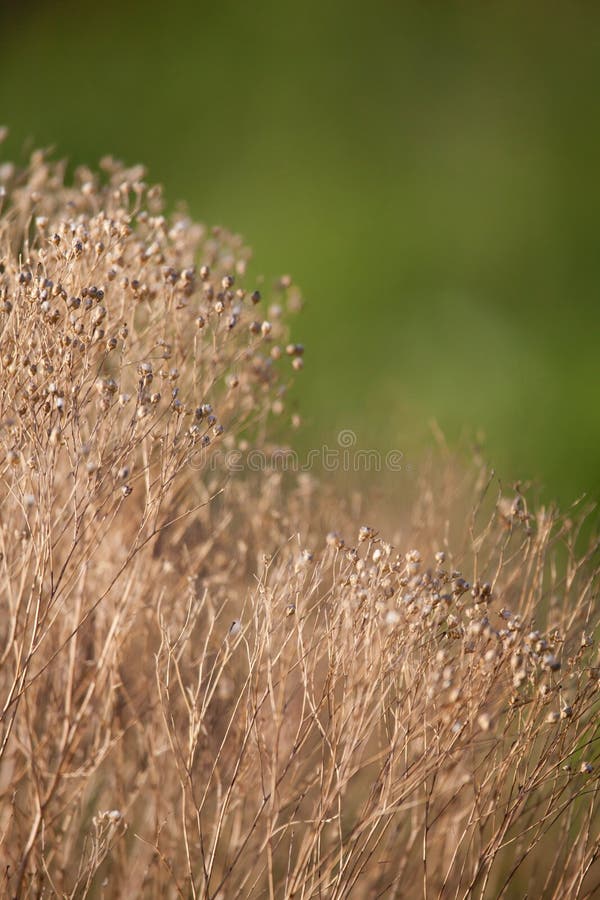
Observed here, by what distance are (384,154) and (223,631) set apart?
5145 mm

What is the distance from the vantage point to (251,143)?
6.82 meters

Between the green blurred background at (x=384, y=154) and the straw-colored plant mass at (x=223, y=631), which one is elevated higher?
the green blurred background at (x=384, y=154)

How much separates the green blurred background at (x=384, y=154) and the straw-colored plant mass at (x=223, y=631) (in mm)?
3325

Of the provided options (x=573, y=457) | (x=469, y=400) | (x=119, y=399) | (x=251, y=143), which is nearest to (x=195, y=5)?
(x=251, y=143)

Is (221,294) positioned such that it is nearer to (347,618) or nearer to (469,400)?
(347,618)

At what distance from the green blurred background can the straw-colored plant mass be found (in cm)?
333

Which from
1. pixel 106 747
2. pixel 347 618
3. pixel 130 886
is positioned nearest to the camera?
pixel 347 618

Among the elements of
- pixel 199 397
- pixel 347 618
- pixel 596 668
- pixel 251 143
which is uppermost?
pixel 251 143

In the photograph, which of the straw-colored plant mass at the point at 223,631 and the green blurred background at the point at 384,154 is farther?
the green blurred background at the point at 384,154

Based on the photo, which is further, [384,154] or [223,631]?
[384,154]

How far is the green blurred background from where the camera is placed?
227 inches

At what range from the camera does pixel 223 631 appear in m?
2.10

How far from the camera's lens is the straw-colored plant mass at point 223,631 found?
4.90ft

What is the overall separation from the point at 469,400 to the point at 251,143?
2.72 meters
